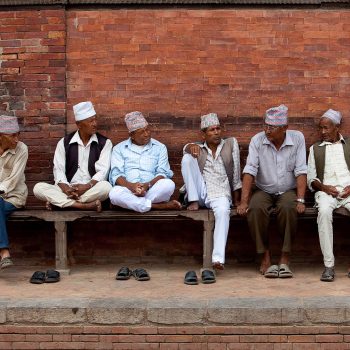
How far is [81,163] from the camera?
28.0 feet

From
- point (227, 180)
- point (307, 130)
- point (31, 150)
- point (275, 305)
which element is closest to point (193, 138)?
point (227, 180)

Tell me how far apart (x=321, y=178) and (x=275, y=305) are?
2076 mm

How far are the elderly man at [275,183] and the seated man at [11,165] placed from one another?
2.32 m

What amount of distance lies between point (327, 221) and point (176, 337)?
213cm

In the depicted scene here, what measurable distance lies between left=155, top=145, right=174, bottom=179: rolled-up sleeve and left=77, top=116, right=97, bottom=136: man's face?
0.76 meters

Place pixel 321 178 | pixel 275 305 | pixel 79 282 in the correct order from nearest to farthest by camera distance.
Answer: pixel 275 305 < pixel 79 282 < pixel 321 178

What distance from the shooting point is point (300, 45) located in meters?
8.83

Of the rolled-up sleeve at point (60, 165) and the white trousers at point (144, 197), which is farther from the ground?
the rolled-up sleeve at point (60, 165)

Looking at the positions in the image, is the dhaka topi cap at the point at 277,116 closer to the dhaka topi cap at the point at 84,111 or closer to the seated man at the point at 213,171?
the seated man at the point at 213,171

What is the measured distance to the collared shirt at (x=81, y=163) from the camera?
845 centimetres

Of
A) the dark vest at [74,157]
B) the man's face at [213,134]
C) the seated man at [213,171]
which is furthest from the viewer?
the dark vest at [74,157]

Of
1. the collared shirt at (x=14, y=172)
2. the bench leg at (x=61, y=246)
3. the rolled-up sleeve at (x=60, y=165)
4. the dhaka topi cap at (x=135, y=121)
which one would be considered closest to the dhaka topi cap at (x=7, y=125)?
the collared shirt at (x=14, y=172)

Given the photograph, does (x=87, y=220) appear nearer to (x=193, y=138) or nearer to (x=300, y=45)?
(x=193, y=138)

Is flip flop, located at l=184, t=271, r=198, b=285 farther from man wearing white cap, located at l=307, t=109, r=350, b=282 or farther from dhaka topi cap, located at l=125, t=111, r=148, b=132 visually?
dhaka topi cap, located at l=125, t=111, r=148, b=132
